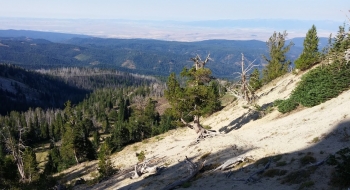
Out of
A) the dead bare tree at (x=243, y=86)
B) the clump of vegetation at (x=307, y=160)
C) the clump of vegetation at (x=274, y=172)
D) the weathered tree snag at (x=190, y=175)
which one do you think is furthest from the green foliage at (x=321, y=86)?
the clump of vegetation at (x=274, y=172)

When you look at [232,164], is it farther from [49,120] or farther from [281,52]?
[49,120]

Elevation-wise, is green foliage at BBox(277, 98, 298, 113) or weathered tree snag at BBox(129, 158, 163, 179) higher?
green foliage at BBox(277, 98, 298, 113)

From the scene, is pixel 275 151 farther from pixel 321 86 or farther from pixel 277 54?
pixel 277 54

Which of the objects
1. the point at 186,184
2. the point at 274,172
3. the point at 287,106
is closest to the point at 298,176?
the point at 274,172

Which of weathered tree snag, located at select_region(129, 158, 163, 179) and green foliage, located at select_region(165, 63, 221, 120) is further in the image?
green foliage, located at select_region(165, 63, 221, 120)

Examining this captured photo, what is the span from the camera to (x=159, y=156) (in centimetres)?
3797

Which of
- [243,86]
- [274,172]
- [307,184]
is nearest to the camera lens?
[307,184]

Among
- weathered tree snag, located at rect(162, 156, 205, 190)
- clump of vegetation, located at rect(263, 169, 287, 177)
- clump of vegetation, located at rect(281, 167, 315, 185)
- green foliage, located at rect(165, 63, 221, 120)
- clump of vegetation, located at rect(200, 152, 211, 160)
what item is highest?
green foliage, located at rect(165, 63, 221, 120)

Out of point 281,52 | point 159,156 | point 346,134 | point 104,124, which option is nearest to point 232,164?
point 346,134

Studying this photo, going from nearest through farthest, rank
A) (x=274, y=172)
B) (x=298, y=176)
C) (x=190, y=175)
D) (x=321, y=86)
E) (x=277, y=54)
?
(x=298, y=176)
(x=274, y=172)
(x=190, y=175)
(x=321, y=86)
(x=277, y=54)

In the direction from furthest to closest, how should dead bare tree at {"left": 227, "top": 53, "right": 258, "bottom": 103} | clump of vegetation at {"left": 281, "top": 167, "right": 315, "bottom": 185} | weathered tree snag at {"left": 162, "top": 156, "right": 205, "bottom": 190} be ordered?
dead bare tree at {"left": 227, "top": 53, "right": 258, "bottom": 103} → weathered tree snag at {"left": 162, "top": 156, "right": 205, "bottom": 190} → clump of vegetation at {"left": 281, "top": 167, "right": 315, "bottom": 185}

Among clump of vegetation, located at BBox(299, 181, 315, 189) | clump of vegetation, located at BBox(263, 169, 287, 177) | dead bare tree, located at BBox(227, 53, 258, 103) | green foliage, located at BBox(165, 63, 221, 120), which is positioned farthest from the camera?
dead bare tree, located at BBox(227, 53, 258, 103)

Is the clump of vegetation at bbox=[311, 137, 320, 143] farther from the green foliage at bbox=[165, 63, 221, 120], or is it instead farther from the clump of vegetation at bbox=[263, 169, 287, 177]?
the green foliage at bbox=[165, 63, 221, 120]

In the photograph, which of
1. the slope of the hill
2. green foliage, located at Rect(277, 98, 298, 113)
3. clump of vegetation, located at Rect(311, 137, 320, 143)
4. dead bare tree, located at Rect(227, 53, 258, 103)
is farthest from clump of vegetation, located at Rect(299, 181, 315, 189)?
dead bare tree, located at Rect(227, 53, 258, 103)
